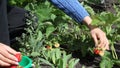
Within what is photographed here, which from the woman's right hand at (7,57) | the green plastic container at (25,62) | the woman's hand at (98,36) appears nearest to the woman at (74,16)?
the woman's hand at (98,36)

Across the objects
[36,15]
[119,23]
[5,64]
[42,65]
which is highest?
[36,15]

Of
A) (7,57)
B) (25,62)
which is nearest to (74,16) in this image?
(25,62)

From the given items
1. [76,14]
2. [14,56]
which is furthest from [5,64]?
[76,14]

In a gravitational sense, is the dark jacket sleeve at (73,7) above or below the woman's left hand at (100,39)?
above

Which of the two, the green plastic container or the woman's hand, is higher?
the woman's hand

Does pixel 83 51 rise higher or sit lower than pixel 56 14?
lower

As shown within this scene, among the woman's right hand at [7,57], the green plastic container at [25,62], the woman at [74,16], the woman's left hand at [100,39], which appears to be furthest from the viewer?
the woman's left hand at [100,39]

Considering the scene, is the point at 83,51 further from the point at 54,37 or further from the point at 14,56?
the point at 14,56

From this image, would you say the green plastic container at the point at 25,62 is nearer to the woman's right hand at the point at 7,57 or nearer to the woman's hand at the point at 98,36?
the woman's right hand at the point at 7,57

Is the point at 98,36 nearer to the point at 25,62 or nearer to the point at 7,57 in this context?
the point at 25,62

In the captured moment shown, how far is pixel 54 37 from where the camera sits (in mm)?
3014

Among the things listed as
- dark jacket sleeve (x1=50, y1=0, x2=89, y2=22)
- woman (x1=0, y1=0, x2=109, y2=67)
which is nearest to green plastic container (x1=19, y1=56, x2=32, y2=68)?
woman (x1=0, y1=0, x2=109, y2=67)

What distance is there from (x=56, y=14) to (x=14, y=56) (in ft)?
4.01

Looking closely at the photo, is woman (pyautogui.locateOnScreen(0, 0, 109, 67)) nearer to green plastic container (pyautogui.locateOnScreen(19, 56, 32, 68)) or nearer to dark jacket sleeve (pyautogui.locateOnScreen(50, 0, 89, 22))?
dark jacket sleeve (pyautogui.locateOnScreen(50, 0, 89, 22))
